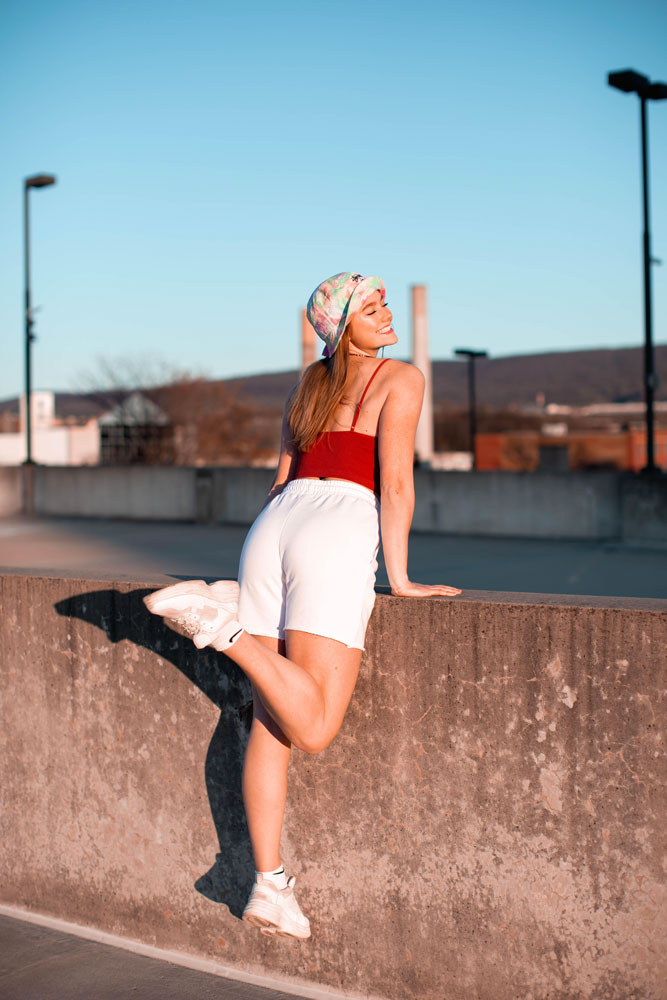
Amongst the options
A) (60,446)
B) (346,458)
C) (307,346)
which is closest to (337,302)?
(346,458)

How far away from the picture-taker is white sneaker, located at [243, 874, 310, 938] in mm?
2900

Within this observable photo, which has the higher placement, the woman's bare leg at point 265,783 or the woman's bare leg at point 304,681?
the woman's bare leg at point 304,681

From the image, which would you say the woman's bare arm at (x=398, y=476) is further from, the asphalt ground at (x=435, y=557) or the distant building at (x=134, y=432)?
the distant building at (x=134, y=432)

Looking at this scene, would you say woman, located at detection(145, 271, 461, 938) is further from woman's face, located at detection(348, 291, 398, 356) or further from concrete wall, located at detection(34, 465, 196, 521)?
concrete wall, located at detection(34, 465, 196, 521)

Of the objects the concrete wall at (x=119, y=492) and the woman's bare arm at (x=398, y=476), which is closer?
the woman's bare arm at (x=398, y=476)

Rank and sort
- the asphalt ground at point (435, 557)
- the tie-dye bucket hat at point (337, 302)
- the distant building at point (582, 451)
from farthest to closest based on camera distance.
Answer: the distant building at point (582, 451) < the asphalt ground at point (435, 557) < the tie-dye bucket hat at point (337, 302)

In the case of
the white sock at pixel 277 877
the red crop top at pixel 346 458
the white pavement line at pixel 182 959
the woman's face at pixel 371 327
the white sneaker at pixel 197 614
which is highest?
the woman's face at pixel 371 327

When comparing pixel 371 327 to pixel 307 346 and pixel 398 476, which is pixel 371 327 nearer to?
pixel 398 476

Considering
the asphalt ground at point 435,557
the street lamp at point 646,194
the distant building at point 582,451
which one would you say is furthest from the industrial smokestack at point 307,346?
the distant building at point 582,451

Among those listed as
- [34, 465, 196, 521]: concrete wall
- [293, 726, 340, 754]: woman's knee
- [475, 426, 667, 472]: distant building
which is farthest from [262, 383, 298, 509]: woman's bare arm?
[475, 426, 667, 472]: distant building

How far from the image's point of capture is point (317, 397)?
312cm

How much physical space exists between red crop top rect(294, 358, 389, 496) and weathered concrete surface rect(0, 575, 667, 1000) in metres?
0.38

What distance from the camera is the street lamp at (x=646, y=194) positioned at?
17.5 m

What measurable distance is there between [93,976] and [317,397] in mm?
1956
